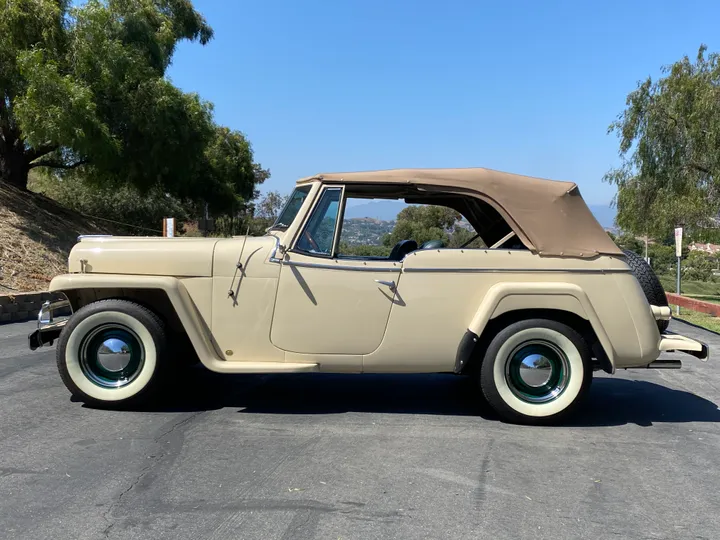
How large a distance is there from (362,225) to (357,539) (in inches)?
124

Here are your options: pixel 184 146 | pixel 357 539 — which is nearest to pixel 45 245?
pixel 184 146

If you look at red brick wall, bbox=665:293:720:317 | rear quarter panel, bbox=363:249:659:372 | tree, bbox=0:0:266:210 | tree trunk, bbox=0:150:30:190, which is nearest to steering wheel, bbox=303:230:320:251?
rear quarter panel, bbox=363:249:659:372

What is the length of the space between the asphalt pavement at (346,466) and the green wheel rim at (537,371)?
0.27 meters

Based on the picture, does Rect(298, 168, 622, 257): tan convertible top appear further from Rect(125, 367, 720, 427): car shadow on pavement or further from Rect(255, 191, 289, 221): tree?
Rect(255, 191, 289, 221): tree

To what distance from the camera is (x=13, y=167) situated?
16.8 m

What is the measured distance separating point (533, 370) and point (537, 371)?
3 centimetres

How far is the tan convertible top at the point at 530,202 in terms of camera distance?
Result: 4.48 m

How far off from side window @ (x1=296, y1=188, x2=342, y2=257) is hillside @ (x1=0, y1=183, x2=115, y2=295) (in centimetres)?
814

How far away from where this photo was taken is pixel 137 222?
75.7ft

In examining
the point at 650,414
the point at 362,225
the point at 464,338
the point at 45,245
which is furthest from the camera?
the point at 45,245

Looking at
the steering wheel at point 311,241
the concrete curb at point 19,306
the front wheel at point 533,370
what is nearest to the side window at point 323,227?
the steering wheel at point 311,241

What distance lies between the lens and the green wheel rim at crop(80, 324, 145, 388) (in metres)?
4.47

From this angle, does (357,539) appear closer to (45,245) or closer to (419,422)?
(419,422)

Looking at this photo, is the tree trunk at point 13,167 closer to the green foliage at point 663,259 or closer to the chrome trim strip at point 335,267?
the chrome trim strip at point 335,267
